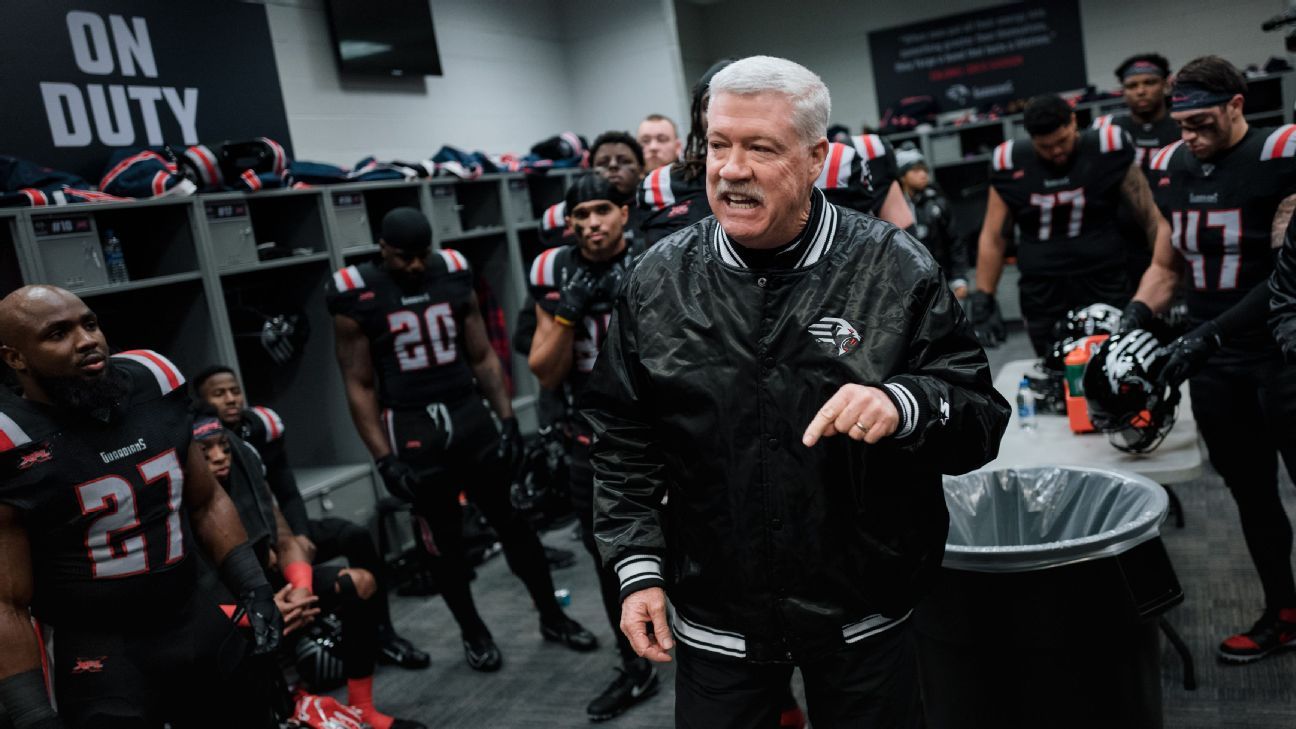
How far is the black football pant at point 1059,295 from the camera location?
12.5 feet

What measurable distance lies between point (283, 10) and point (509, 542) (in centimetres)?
336

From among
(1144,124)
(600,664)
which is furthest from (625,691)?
(1144,124)

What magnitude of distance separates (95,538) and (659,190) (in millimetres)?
1554

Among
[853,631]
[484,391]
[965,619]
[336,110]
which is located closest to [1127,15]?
[336,110]

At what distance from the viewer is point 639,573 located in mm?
1454

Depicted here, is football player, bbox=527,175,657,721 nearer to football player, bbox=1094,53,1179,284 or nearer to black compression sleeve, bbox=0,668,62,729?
black compression sleeve, bbox=0,668,62,729

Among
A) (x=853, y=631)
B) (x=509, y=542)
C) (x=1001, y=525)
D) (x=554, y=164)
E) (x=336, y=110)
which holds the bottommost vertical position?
(x=509, y=542)

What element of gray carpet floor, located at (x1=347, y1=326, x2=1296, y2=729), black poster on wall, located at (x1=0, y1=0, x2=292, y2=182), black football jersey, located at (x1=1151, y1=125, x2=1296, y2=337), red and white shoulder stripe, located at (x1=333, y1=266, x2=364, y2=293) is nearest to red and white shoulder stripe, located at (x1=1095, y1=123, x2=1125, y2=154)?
black football jersey, located at (x1=1151, y1=125, x2=1296, y2=337)

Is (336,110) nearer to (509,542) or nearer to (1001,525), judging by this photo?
(509,542)

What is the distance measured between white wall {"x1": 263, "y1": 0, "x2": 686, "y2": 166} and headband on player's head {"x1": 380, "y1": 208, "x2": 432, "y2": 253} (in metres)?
2.17

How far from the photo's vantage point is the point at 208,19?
187 inches

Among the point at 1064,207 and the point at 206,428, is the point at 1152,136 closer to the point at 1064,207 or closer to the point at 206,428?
the point at 1064,207

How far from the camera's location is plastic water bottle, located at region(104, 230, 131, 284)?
3.64 metres

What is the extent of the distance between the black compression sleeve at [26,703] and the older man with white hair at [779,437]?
1403 mm
